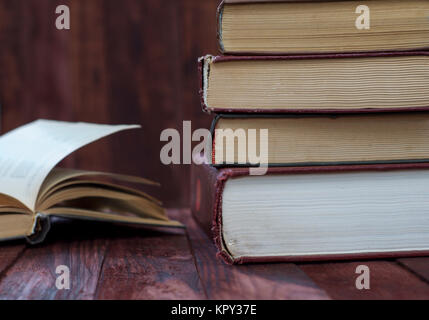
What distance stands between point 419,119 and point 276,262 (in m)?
0.23

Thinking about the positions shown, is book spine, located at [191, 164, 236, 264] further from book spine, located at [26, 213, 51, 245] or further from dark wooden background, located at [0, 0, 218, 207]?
dark wooden background, located at [0, 0, 218, 207]

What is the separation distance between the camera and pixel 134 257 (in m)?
0.64

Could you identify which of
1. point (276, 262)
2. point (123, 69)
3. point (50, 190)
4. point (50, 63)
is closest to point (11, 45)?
point (50, 63)

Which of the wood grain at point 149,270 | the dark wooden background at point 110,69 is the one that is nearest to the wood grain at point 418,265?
the wood grain at point 149,270

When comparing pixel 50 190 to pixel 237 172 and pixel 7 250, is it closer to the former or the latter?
pixel 7 250

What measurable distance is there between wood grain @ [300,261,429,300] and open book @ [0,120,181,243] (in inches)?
11.2

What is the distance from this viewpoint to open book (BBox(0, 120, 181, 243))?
70 centimetres

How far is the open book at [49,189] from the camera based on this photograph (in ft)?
2.31

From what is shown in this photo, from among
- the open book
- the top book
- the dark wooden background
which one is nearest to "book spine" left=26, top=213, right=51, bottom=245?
the open book

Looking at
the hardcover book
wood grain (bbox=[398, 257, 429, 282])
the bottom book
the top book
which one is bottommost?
wood grain (bbox=[398, 257, 429, 282])

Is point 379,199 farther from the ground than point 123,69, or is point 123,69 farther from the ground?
point 123,69

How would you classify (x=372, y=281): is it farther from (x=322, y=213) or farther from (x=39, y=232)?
(x=39, y=232)

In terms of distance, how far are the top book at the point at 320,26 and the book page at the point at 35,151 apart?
23 centimetres
